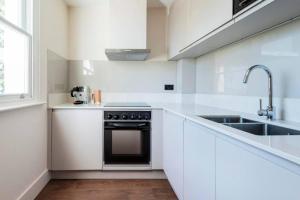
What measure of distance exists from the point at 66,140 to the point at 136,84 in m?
1.30

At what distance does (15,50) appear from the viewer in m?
2.25

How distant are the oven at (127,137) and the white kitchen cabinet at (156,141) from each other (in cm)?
5

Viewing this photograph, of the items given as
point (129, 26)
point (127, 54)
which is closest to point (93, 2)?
point (129, 26)

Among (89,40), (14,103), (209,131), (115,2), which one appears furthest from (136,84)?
(209,131)

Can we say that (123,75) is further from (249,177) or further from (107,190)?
(249,177)

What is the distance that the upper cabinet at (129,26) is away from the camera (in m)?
3.17

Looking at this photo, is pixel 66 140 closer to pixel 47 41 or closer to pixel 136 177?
pixel 136 177

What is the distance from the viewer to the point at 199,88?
3.30 meters

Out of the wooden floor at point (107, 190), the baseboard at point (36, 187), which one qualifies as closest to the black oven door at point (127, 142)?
the wooden floor at point (107, 190)

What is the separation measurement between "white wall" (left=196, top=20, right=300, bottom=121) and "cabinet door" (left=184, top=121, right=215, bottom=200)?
58 cm

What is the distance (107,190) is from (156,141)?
2.60ft

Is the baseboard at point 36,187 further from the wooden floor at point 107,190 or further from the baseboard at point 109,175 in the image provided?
the baseboard at point 109,175

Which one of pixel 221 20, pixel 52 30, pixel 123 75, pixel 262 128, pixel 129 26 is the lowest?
pixel 262 128

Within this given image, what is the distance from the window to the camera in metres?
2.01
